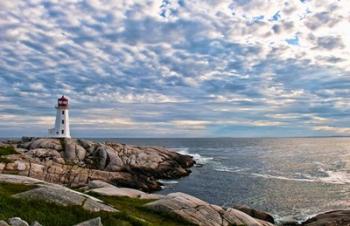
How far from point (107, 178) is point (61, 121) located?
102 ft

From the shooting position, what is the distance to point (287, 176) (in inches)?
3221

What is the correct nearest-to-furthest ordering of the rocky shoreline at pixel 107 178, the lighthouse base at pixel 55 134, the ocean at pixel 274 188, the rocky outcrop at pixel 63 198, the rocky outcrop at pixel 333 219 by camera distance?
1. the rocky outcrop at pixel 63 198
2. the rocky shoreline at pixel 107 178
3. the rocky outcrop at pixel 333 219
4. the ocean at pixel 274 188
5. the lighthouse base at pixel 55 134

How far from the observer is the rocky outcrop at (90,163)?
53.2m

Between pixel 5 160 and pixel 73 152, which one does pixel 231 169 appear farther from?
pixel 5 160

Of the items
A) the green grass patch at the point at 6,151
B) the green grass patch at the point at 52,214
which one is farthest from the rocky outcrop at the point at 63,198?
the green grass patch at the point at 6,151

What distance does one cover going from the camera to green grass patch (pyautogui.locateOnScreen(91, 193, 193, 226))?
76.9 ft

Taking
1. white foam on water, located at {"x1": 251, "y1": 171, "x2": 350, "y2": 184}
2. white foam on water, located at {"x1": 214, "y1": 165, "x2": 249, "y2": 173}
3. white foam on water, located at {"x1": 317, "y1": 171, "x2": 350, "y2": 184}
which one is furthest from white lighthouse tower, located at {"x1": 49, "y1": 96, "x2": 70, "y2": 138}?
white foam on water, located at {"x1": 317, "y1": 171, "x2": 350, "y2": 184}

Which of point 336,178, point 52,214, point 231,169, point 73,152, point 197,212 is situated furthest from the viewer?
point 231,169

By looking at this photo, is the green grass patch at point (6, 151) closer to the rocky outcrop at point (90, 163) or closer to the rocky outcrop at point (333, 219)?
the rocky outcrop at point (90, 163)

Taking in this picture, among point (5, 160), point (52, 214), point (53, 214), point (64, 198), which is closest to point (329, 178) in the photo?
point (5, 160)

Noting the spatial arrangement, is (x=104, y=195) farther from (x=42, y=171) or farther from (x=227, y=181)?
(x=227, y=181)

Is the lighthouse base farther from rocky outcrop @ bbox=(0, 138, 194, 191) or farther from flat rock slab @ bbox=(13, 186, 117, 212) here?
flat rock slab @ bbox=(13, 186, 117, 212)

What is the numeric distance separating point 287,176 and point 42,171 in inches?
2091

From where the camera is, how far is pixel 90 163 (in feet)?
229
